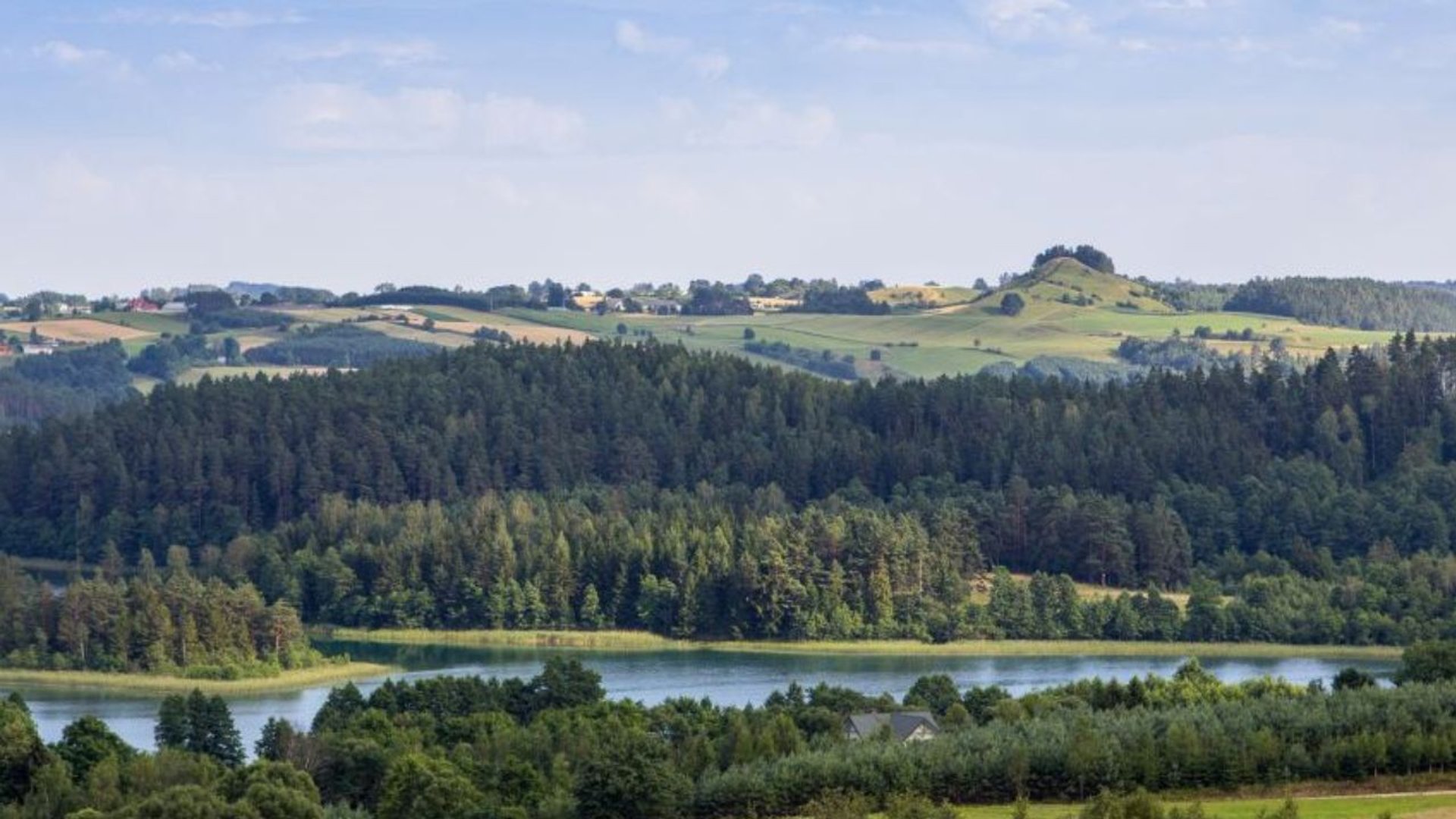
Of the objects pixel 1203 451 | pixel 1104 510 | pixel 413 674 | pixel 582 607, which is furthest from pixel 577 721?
pixel 1203 451

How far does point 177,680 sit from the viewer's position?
317 feet

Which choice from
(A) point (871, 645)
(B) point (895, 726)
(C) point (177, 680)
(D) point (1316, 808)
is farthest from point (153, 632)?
(D) point (1316, 808)

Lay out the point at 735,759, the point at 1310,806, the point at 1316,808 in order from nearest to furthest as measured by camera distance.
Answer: the point at 1316,808 < the point at 1310,806 < the point at 735,759

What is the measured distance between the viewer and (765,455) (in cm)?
14138

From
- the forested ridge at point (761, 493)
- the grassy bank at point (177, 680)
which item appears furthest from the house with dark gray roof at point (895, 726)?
the forested ridge at point (761, 493)

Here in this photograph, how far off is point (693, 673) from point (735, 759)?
107 ft

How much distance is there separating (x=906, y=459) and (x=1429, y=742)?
77.1 m

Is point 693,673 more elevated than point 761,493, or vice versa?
point 761,493

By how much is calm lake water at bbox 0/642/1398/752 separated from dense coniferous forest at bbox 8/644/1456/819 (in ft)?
41.7

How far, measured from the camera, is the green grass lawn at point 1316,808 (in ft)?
181

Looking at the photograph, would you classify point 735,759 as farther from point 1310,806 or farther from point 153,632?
point 153,632

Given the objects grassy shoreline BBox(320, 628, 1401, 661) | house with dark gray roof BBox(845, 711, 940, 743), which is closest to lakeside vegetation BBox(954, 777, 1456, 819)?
house with dark gray roof BBox(845, 711, 940, 743)

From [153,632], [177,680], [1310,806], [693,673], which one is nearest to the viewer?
[1310,806]

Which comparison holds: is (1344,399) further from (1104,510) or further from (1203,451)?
(1104,510)
